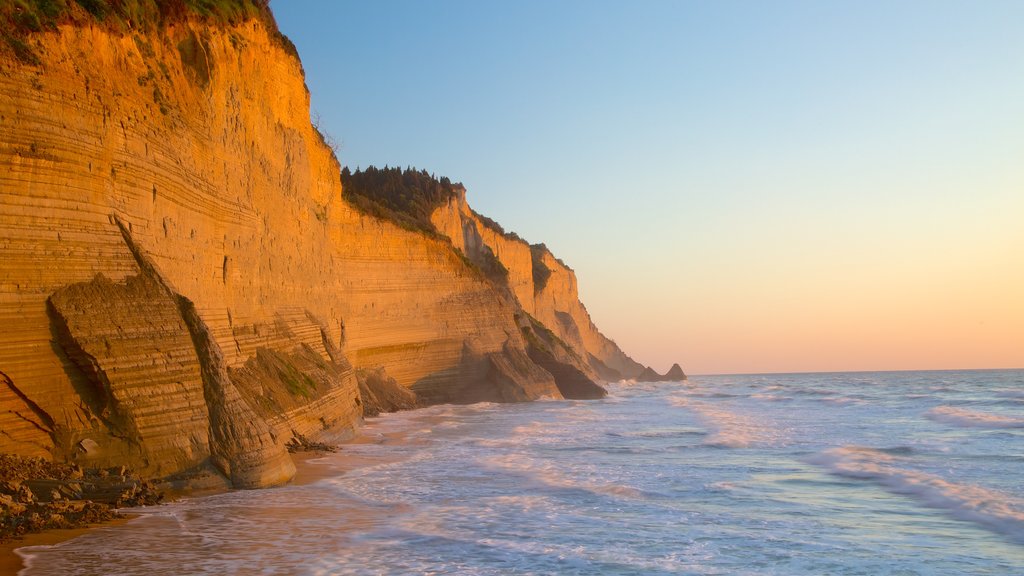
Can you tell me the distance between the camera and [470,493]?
10.6 metres

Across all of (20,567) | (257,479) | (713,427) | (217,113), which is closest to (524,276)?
(713,427)

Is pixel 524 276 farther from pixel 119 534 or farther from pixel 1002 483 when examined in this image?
pixel 119 534

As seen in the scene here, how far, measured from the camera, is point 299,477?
11.3m

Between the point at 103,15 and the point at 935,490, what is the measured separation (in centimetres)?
1391

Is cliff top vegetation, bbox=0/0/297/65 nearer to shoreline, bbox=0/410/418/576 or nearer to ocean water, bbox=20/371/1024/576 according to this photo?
shoreline, bbox=0/410/418/576

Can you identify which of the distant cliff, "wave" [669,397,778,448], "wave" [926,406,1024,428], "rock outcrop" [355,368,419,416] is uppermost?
the distant cliff

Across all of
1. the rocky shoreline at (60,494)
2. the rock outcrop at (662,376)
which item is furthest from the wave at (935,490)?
the rock outcrop at (662,376)

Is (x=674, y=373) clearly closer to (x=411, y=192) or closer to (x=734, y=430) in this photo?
(x=411, y=192)

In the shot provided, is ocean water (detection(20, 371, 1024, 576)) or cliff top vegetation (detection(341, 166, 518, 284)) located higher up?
cliff top vegetation (detection(341, 166, 518, 284))

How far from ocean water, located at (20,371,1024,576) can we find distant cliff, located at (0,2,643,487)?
1.31 m

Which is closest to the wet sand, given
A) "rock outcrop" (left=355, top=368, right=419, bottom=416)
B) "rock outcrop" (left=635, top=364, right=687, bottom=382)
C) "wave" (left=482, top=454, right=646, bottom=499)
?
"wave" (left=482, top=454, right=646, bottom=499)

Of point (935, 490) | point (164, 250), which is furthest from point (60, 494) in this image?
point (935, 490)

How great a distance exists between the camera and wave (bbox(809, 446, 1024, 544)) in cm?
937

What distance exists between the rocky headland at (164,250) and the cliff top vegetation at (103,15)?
0.10 ft
